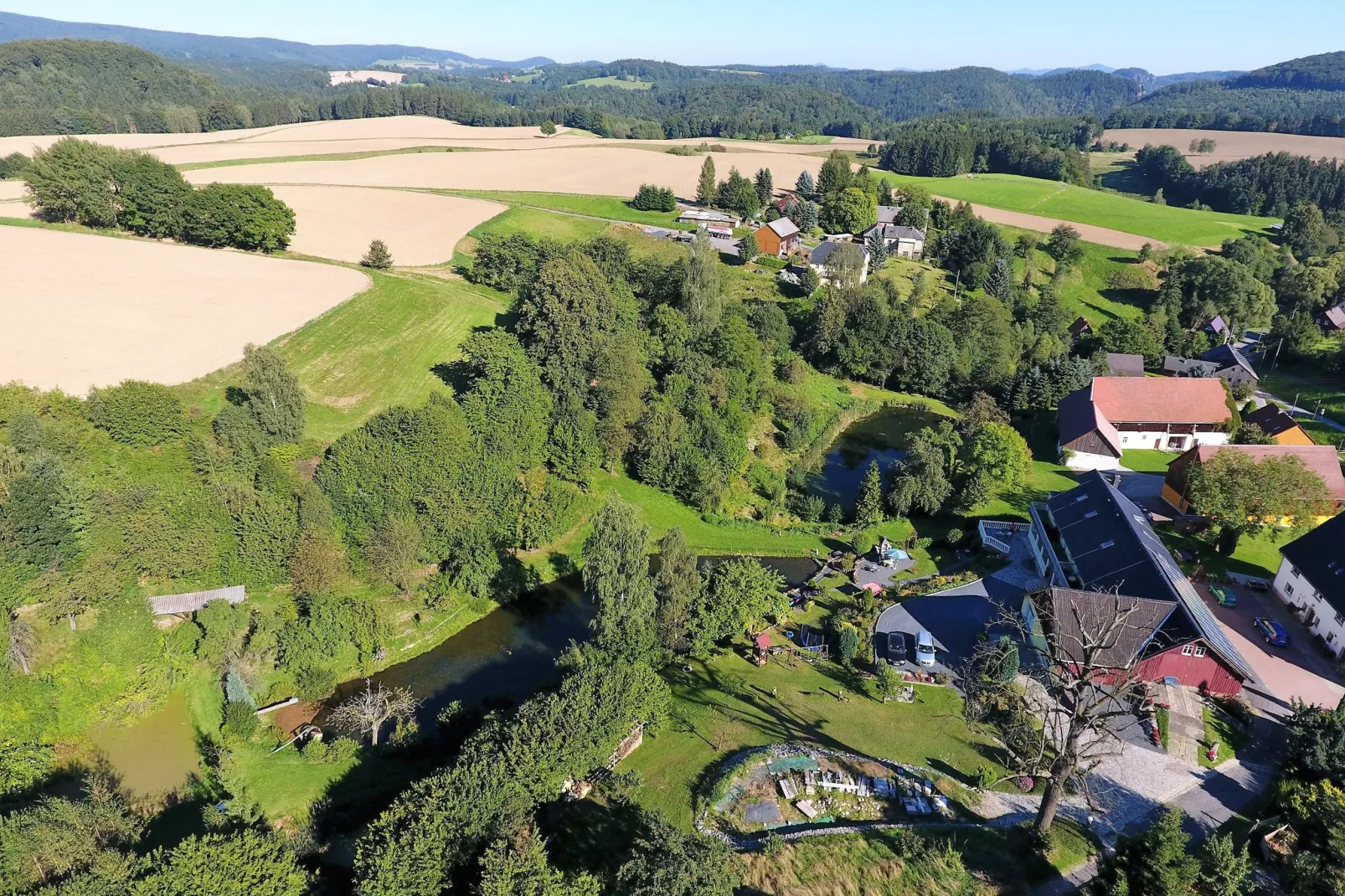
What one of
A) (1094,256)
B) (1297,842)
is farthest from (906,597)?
(1094,256)

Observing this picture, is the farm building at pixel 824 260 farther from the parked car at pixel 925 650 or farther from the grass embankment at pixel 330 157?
the grass embankment at pixel 330 157

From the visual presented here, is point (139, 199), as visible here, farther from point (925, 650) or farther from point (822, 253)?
point (925, 650)

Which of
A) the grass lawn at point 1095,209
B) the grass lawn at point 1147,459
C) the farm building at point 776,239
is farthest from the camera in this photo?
the grass lawn at point 1095,209

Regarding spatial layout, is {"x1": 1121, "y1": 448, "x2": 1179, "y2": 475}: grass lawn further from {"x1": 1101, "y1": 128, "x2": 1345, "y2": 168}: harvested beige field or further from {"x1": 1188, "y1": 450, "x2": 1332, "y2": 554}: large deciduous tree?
{"x1": 1101, "y1": 128, "x2": 1345, "y2": 168}: harvested beige field

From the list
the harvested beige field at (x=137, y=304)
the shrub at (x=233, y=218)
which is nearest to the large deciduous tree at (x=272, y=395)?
the harvested beige field at (x=137, y=304)

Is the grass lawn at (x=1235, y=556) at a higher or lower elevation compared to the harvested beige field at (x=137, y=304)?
lower

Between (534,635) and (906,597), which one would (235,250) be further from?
(906,597)

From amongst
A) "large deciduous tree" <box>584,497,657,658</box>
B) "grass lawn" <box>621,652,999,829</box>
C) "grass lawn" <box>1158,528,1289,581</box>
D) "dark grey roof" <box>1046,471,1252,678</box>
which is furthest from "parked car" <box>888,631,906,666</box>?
"grass lawn" <box>1158,528,1289,581</box>
